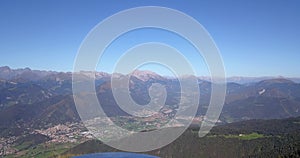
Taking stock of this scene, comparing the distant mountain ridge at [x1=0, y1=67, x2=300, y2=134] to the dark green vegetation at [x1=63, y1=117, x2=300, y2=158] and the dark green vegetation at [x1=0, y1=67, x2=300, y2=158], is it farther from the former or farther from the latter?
the dark green vegetation at [x1=63, y1=117, x2=300, y2=158]

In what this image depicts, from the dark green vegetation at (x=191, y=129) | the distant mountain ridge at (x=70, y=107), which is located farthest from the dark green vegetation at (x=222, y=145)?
the distant mountain ridge at (x=70, y=107)

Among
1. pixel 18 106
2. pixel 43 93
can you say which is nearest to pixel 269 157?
pixel 18 106

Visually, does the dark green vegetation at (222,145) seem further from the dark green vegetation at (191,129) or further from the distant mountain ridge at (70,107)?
the distant mountain ridge at (70,107)

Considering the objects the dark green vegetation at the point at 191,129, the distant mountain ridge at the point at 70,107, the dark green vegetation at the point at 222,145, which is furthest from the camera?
the distant mountain ridge at the point at 70,107

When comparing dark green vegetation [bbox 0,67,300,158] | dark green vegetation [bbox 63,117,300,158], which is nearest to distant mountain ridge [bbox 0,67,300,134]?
dark green vegetation [bbox 0,67,300,158]

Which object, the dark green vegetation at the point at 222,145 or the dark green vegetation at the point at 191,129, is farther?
the dark green vegetation at the point at 191,129

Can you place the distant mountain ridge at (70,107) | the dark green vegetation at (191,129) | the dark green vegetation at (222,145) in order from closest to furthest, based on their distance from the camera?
1. the dark green vegetation at (222,145)
2. the dark green vegetation at (191,129)
3. the distant mountain ridge at (70,107)

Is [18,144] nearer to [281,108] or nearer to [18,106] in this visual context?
[18,106]

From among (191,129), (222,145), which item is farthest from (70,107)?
(222,145)

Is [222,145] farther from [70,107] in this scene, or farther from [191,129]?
[70,107]

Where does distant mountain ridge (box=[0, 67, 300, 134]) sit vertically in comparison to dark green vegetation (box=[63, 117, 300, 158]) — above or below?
above

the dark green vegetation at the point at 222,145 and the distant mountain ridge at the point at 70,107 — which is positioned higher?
the distant mountain ridge at the point at 70,107

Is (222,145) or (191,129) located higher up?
(191,129)
